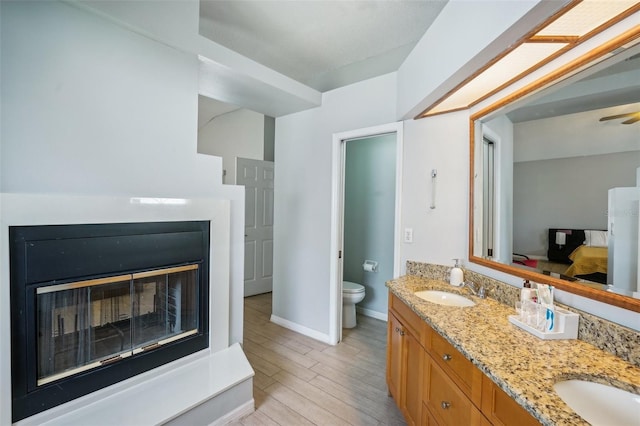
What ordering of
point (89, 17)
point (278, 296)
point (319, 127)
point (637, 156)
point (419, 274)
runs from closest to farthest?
1. point (637, 156)
2. point (89, 17)
3. point (419, 274)
4. point (319, 127)
5. point (278, 296)

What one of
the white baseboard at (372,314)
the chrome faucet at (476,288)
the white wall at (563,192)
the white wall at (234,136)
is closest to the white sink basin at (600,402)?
the white wall at (563,192)

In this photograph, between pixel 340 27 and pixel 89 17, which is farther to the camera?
pixel 340 27

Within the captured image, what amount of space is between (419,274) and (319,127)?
68.5 inches

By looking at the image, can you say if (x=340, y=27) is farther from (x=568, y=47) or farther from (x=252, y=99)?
(x=568, y=47)

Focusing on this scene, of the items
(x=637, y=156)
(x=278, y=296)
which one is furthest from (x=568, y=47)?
(x=278, y=296)

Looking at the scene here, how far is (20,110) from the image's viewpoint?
53.0 inches

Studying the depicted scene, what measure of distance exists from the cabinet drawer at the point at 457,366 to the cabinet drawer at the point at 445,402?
0.10 feet

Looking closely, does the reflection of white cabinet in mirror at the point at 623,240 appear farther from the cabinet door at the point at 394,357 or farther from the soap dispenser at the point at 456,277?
the cabinet door at the point at 394,357

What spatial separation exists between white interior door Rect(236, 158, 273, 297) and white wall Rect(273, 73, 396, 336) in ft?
3.62

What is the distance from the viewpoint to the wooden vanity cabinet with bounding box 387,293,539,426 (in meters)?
0.92

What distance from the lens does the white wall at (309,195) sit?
268 cm

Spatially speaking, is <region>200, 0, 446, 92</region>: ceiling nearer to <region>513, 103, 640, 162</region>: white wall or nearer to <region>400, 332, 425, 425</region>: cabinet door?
<region>513, 103, 640, 162</region>: white wall

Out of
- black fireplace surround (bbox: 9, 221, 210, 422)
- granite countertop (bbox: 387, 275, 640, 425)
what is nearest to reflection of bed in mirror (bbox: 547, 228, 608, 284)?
granite countertop (bbox: 387, 275, 640, 425)

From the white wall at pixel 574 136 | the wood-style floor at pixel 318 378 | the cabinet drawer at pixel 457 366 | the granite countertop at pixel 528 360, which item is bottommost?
the wood-style floor at pixel 318 378
